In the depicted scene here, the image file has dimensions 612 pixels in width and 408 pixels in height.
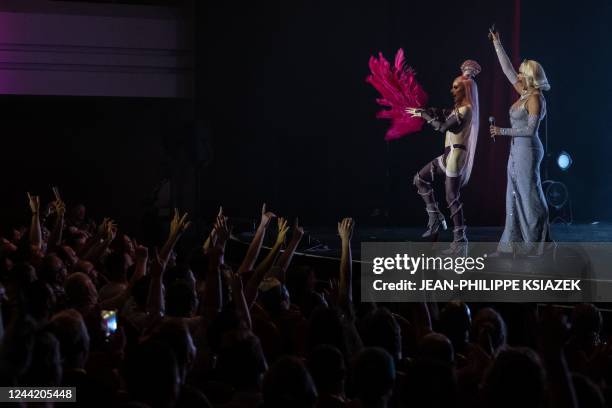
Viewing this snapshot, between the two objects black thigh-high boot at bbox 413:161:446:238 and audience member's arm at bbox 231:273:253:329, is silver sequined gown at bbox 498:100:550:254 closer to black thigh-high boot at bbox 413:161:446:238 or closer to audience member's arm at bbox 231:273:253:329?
black thigh-high boot at bbox 413:161:446:238

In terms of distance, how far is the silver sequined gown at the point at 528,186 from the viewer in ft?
24.6

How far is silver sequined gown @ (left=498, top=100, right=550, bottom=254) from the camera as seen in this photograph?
24.6ft

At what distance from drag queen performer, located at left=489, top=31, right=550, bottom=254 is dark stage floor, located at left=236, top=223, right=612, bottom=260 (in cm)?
161

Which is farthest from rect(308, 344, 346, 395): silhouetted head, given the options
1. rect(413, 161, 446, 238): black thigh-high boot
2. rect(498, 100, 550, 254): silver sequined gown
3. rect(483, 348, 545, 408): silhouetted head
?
rect(413, 161, 446, 238): black thigh-high boot

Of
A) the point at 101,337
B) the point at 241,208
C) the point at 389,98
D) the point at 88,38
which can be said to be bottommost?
the point at 101,337

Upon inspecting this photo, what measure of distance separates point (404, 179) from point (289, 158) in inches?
63.4

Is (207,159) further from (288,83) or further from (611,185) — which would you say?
(611,185)

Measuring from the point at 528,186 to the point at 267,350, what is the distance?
14.6 ft

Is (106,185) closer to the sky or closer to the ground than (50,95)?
closer to the ground

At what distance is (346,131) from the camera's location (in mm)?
12609

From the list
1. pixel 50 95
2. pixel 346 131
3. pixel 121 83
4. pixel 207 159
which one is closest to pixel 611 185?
pixel 346 131

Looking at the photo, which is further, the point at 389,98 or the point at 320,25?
the point at 320,25

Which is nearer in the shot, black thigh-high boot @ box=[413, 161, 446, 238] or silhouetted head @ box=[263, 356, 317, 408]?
silhouetted head @ box=[263, 356, 317, 408]

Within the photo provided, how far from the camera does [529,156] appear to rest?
24.7 ft
